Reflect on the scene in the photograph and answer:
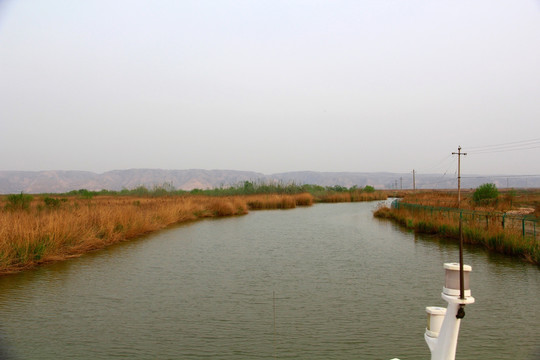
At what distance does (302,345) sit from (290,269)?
177 inches

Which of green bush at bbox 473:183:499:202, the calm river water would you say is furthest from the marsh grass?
green bush at bbox 473:183:499:202

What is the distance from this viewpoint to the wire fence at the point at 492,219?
1248 cm

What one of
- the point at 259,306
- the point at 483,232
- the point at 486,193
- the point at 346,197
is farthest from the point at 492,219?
the point at 346,197

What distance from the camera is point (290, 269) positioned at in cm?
994

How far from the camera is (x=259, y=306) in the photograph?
23.3ft

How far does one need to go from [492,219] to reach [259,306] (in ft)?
32.5

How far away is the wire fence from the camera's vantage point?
12.5m

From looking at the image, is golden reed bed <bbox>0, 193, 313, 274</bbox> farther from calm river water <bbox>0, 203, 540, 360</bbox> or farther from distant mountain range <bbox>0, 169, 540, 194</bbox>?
distant mountain range <bbox>0, 169, 540, 194</bbox>

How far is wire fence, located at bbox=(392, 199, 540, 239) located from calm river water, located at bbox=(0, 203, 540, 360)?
140 cm

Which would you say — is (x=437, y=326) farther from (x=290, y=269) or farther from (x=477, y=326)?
(x=290, y=269)

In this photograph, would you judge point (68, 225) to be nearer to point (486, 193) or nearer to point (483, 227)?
point (483, 227)

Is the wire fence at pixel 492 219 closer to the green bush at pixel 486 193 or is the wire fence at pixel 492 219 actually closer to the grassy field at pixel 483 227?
the grassy field at pixel 483 227

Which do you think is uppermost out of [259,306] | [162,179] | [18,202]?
[162,179]

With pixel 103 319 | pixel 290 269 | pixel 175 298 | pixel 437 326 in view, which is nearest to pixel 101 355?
pixel 103 319
